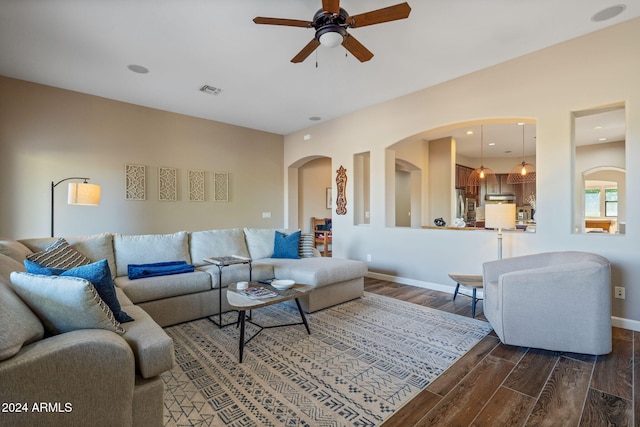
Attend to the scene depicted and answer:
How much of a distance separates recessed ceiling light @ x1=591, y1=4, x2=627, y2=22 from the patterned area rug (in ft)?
10.2

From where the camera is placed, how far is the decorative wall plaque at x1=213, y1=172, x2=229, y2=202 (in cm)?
577

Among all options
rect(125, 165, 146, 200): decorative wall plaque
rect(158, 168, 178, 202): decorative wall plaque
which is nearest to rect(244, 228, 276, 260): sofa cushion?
rect(158, 168, 178, 202): decorative wall plaque

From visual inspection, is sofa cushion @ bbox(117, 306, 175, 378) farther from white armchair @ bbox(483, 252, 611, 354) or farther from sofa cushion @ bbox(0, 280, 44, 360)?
white armchair @ bbox(483, 252, 611, 354)

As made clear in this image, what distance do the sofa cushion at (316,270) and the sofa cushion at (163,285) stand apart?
0.82 meters

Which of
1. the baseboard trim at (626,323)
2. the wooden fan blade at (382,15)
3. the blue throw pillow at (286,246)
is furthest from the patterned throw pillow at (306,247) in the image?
the baseboard trim at (626,323)

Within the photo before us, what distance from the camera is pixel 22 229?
13.2 feet

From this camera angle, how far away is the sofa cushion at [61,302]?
54.0 inches

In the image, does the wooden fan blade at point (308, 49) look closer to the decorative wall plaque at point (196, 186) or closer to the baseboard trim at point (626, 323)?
the decorative wall plaque at point (196, 186)

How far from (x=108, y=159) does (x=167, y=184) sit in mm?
917

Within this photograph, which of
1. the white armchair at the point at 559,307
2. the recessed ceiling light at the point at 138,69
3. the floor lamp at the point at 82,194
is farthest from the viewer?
the recessed ceiling light at the point at 138,69

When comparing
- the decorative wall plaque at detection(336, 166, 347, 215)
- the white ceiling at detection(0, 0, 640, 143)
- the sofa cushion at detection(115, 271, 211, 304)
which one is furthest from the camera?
the decorative wall plaque at detection(336, 166, 347, 215)

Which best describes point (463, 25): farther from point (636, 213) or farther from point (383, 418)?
point (383, 418)

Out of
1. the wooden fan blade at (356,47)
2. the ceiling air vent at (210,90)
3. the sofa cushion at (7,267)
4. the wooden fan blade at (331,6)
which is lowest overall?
the sofa cushion at (7,267)

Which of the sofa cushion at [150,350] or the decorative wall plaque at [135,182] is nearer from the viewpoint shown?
the sofa cushion at [150,350]
